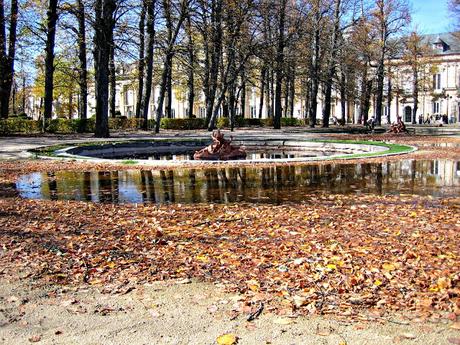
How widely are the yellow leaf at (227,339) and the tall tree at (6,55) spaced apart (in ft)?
103

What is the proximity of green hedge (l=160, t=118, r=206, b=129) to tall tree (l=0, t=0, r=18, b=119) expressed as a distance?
13.2 metres

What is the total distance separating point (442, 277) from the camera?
4.62 m

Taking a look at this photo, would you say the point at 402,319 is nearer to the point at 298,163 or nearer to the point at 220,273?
the point at 220,273

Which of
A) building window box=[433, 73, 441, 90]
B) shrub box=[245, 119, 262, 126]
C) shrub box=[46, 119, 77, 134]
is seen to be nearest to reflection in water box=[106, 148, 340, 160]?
shrub box=[46, 119, 77, 134]

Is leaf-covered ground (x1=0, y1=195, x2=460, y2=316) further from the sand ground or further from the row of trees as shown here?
the row of trees

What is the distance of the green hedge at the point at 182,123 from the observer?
44000mm

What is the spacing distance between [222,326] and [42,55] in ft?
133

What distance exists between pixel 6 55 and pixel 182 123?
623 inches

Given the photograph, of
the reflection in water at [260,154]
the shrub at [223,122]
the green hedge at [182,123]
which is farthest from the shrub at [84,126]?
the shrub at [223,122]

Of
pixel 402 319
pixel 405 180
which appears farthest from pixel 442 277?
pixel 405 180

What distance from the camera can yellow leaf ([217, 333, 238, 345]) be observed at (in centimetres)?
352

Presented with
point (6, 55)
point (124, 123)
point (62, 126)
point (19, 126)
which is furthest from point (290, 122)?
point (6, 55)

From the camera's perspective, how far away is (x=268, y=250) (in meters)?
5.69

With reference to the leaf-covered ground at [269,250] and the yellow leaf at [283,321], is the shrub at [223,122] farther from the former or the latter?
the yellow leaf at [283,321]
